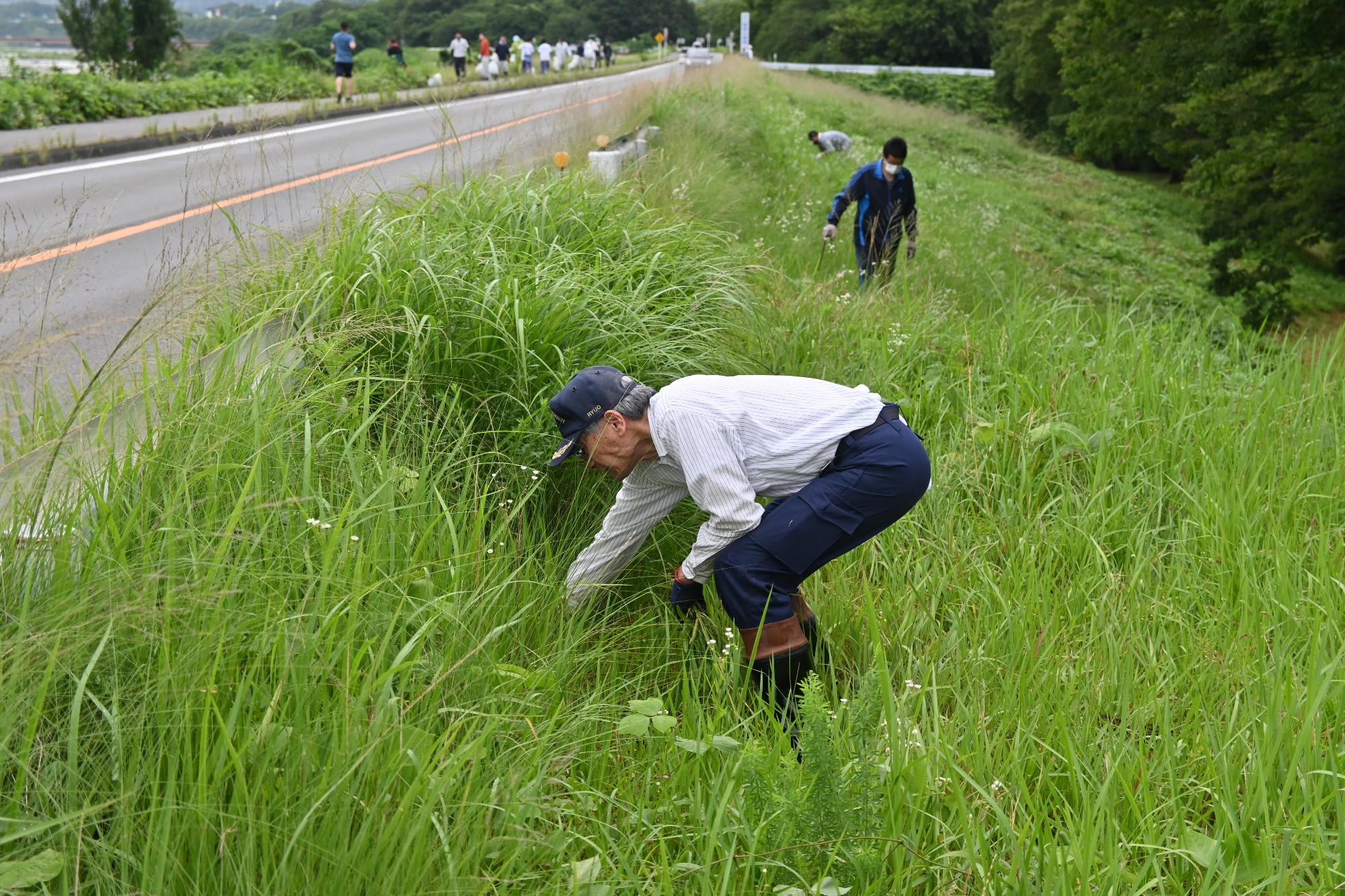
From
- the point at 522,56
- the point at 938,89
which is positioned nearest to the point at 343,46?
the point at 522,56

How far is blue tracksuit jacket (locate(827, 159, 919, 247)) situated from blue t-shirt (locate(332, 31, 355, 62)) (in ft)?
52.6

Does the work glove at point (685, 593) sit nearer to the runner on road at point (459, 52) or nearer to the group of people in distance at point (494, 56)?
the group of people in distance at point (494, 56)

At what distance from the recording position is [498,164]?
6.87 metres

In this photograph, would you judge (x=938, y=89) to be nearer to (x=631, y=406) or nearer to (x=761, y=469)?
(x=761, y=469)

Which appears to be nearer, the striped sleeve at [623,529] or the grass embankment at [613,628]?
the grass embankment at [613,628]

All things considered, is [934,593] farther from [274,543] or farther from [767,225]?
[767,225]

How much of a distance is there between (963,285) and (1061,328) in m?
3.06

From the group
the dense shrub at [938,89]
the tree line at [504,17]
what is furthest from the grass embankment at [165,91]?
the tree line at [504,17]

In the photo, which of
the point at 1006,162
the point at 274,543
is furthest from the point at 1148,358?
the point at 1006,162

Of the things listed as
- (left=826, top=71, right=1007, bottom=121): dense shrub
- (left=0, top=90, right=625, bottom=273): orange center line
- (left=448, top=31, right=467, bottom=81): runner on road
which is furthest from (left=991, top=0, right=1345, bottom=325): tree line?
(left=826, top=71, right=1007, bottom=121): dense shrub

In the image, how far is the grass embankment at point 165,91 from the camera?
1562cm

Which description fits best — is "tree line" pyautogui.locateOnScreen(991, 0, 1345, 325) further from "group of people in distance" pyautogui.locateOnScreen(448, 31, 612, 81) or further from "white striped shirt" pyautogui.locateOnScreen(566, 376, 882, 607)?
"group of people in distance" pyautogui.locateOnScreen(448, 31, 612, 81)

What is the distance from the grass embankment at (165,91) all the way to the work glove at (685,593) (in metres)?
8.93

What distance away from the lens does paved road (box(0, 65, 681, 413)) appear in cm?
372
